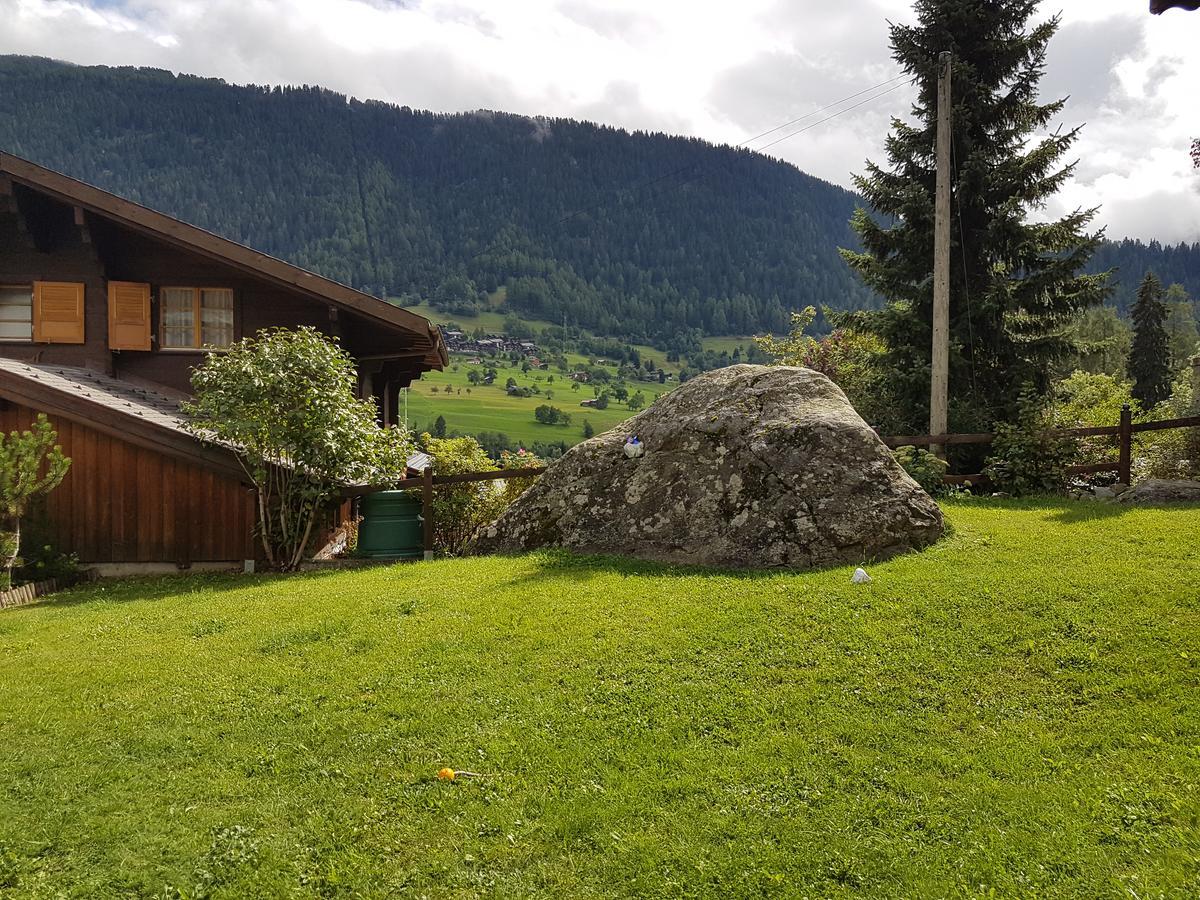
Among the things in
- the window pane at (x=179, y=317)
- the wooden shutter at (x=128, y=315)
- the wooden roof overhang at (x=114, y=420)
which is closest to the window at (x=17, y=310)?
the wooden shutter at (x=128, y=315)

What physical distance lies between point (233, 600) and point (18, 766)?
472cm

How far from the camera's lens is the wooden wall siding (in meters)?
12.5

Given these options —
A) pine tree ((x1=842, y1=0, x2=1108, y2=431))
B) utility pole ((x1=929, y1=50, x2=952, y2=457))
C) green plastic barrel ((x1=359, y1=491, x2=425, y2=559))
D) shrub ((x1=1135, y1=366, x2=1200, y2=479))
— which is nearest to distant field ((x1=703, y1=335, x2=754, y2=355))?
pine tree ((x1=842, y1=0, x2=1108, y2=431))

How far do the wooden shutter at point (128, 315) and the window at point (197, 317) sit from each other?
0.39 meters

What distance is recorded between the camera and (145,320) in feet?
51.0

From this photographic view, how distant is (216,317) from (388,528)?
6921mm

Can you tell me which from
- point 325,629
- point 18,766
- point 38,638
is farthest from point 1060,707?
point 38,638

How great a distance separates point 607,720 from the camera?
552 centimetres

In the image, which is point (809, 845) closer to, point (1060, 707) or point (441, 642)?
point (1060, 707)

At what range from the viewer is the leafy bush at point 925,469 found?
45.3 feet

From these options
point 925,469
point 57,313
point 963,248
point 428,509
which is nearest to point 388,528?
point 428,509

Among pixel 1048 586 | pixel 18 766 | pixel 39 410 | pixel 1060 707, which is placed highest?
pixel 39 410

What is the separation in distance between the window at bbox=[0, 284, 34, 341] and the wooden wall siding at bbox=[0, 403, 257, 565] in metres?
4.21

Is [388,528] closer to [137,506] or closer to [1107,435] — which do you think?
[137,506]
